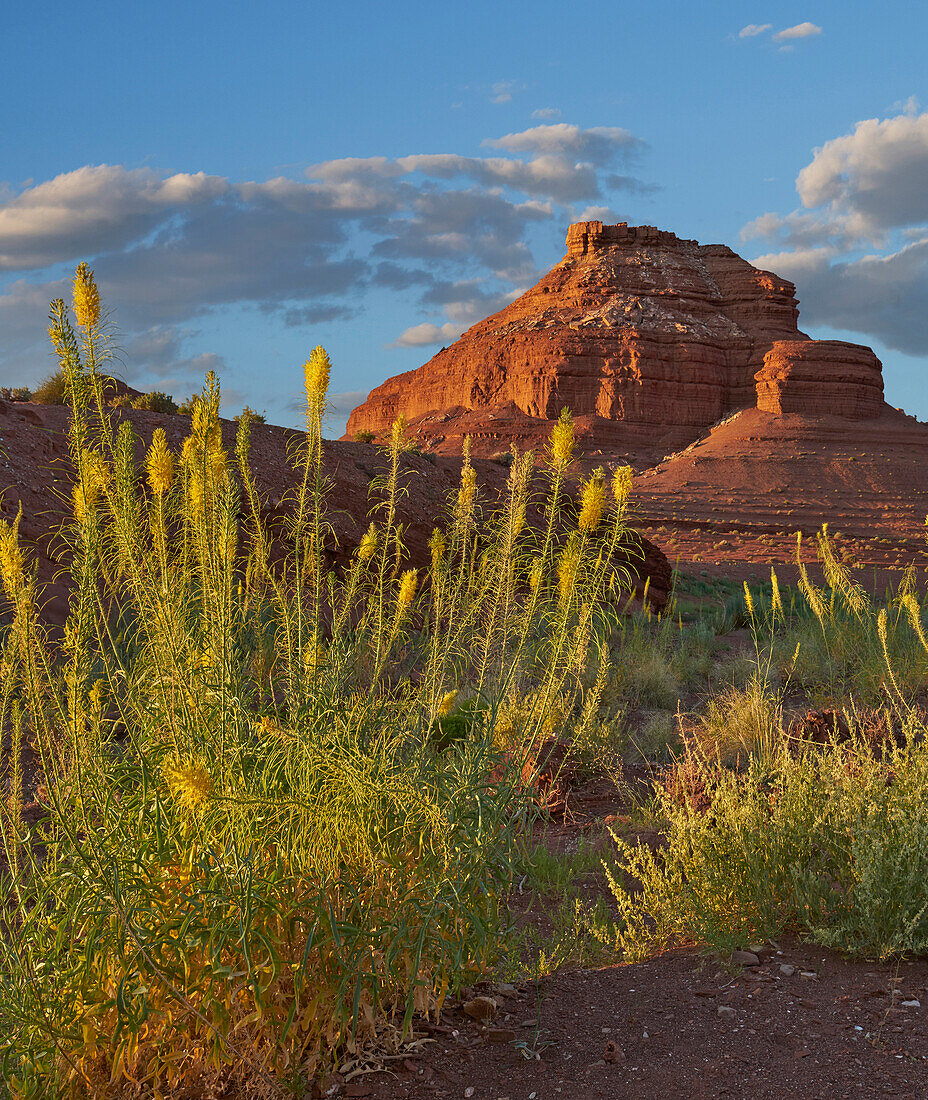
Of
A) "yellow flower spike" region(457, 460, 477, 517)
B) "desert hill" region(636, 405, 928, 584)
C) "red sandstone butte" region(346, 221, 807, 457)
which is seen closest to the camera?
"yellow flower spike" region(457, 460, 477, 517)

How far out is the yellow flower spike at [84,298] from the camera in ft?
8.62

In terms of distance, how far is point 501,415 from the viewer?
212 ft

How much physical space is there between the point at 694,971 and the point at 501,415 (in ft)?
206

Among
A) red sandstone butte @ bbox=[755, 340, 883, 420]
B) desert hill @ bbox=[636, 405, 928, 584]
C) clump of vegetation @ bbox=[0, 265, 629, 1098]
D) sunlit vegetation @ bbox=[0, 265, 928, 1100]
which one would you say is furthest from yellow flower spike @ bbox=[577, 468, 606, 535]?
red sandstone butte @ bbox=[755, 340, 883, 420]

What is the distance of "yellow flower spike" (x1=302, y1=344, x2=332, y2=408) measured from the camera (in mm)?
3121

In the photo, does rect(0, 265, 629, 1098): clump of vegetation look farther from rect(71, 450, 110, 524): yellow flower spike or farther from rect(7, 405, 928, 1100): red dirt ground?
rect(7, 405, 928, 1100): red dirt ground

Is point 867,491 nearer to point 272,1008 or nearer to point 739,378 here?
point 739,378

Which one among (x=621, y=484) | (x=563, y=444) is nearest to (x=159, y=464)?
(x=563, y=444)

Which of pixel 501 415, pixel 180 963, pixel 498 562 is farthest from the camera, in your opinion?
pixel 501 415

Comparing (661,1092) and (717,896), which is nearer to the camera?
(661,1092)

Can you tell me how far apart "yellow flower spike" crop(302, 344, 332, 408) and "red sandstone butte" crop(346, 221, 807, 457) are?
56468 millimetres

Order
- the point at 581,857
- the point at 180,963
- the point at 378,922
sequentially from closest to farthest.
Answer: the point at 180,963 → the point at 378,922 → the point at 581,857

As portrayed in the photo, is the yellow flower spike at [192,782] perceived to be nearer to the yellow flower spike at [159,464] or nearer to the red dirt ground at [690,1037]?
the red dirt ground at [690,1037]

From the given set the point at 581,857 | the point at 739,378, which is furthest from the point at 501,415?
the point at 581,857
